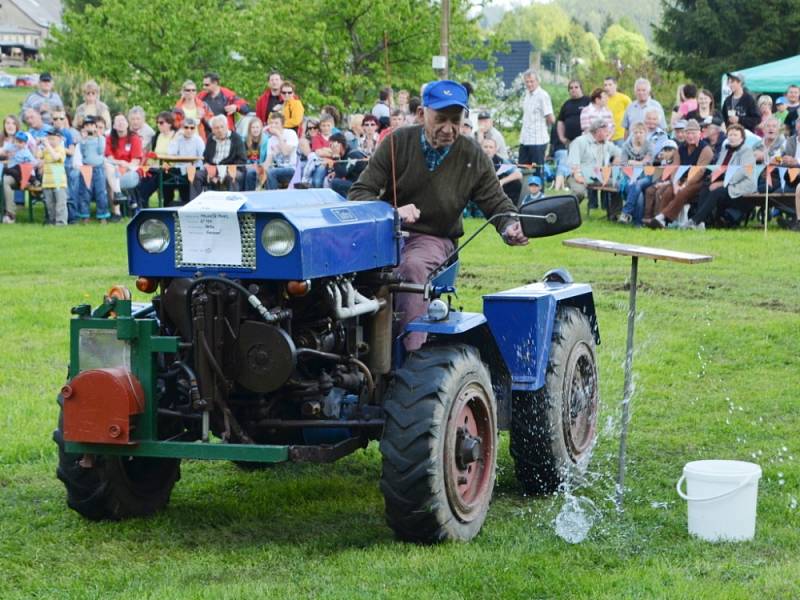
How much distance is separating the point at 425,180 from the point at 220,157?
14.8 m

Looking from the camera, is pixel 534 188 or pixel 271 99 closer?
pixel 534 188

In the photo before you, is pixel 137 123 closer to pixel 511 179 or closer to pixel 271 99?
pixel 271 99

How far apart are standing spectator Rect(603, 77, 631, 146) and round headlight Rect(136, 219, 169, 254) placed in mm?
17357

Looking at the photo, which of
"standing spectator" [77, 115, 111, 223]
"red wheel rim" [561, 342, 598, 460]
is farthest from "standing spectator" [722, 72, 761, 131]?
"red wheel rim" [561, 342, 598, 460]

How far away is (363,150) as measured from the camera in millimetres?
21391

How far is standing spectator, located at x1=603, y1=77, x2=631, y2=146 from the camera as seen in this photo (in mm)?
22562

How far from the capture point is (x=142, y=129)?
23.1m

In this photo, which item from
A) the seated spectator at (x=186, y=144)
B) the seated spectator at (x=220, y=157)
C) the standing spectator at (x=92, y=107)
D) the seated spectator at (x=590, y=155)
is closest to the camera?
the seated spectator at (x=220, y=157)

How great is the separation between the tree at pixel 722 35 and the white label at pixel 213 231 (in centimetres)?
3488

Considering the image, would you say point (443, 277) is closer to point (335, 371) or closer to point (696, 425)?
point (335, 371)

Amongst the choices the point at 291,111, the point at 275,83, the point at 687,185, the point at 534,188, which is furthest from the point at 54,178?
the point at 687,185

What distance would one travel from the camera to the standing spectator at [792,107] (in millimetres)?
20758

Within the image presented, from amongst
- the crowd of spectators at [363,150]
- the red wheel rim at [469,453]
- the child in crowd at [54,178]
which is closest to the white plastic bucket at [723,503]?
the red wheel rim at [469,453]

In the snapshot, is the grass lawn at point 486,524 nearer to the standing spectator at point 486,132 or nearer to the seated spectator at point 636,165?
the seated spectator at point 636,165
